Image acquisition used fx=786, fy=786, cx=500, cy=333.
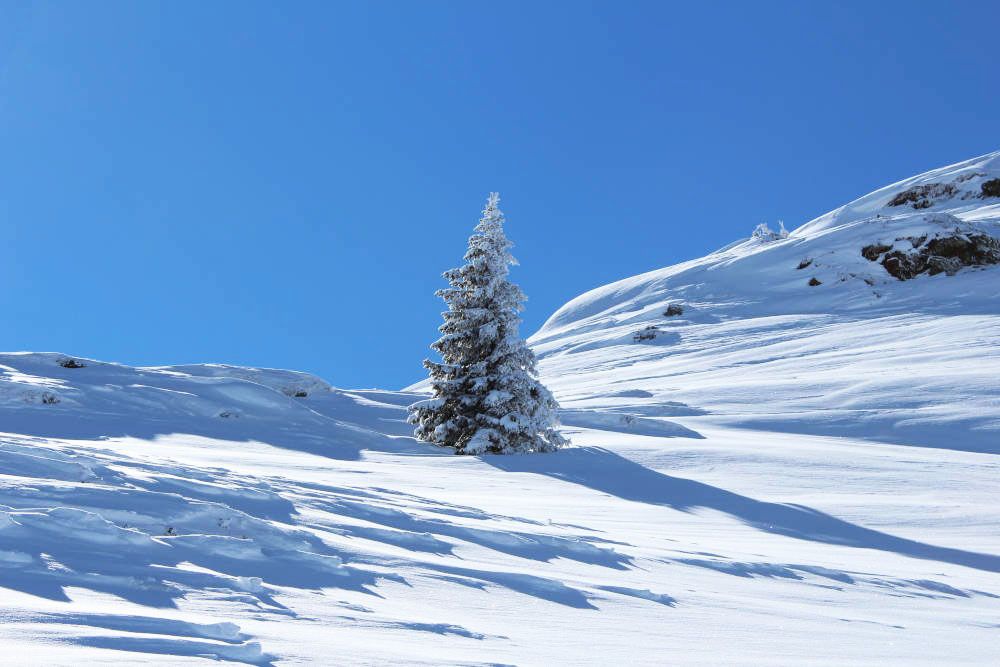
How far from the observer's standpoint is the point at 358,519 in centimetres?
809

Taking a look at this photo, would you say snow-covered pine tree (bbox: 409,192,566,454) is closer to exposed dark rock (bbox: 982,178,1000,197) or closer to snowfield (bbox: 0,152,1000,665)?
snowfield (bbox: 0,152,1000,665)

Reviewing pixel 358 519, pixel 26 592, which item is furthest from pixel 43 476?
pixel 26 592

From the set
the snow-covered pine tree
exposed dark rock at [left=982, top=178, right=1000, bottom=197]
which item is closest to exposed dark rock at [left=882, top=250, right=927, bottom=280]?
exposed dark rock at [left=982, top=178, right=1000, bottom=197]

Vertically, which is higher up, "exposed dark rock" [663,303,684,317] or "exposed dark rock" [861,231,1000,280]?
"exposed dark rock" [861,231,1000,280]

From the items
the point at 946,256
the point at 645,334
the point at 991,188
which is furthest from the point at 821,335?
the point at 991,188

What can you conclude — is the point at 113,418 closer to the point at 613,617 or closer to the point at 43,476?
the point at 43,476

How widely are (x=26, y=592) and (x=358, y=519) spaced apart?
423 cm

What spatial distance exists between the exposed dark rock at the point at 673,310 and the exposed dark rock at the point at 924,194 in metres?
28.0

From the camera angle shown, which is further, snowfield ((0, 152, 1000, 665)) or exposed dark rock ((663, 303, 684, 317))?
exposed dark rock ((663, 303, 684, 317))

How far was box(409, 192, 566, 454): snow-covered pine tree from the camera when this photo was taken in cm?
2003

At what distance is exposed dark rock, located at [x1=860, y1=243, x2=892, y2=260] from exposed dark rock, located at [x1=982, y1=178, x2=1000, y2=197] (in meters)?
19.3

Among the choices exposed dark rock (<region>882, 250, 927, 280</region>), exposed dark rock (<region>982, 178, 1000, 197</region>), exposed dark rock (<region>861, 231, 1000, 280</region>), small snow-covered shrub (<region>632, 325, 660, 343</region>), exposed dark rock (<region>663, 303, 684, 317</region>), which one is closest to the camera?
small snow-covered shrub (<region>632, 325, 660, 343</region>)

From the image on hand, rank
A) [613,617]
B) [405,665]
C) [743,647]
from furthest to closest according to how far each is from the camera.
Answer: [613,617], [743,647], [405,665]

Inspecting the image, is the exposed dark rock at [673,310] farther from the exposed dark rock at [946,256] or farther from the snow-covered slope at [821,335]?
the exposed dark rock at [946,256]
